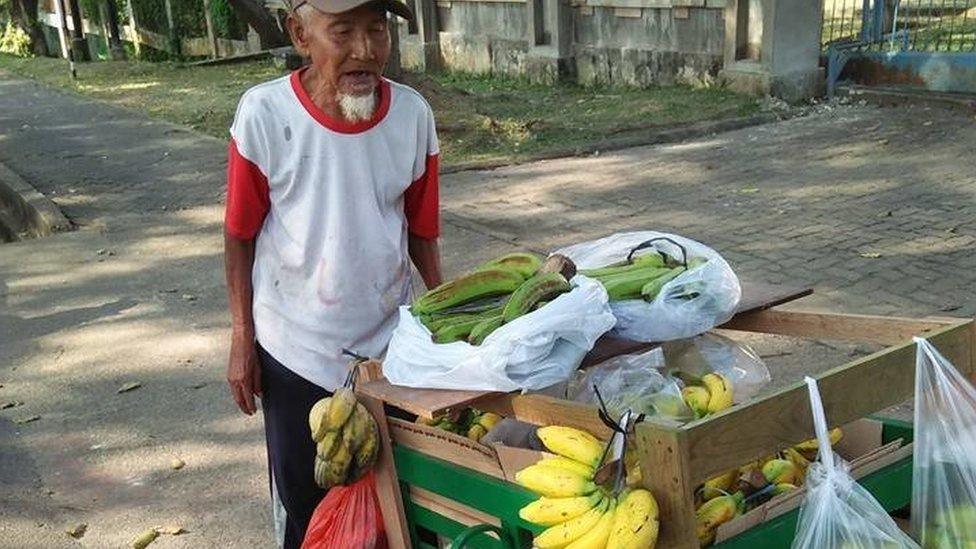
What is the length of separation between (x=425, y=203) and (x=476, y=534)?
1.01m

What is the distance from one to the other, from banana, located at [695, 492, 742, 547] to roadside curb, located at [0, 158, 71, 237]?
7.56m

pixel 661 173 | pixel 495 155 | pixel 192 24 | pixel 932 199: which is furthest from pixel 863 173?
pixel 192 24

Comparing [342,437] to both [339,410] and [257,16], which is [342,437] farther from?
[257,16]

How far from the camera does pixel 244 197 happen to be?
243 centimetres

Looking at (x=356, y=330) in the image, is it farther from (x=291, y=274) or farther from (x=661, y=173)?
(x=661, y=173)

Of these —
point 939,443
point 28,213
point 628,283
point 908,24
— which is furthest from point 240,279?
point 908,24

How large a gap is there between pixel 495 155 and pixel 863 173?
350cm

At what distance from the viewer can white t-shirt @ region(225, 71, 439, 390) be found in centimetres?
240

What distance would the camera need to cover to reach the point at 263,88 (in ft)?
7.97

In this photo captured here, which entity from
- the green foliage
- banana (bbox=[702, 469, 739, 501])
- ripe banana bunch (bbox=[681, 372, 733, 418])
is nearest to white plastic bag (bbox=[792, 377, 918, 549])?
banana (bbox=[702, 469, 739, 501])

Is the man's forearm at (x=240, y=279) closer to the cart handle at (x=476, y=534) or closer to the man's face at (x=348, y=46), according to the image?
the man's face at (x=348, y=46)

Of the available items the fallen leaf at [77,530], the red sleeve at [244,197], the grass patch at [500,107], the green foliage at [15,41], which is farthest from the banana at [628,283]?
the green foliage at [15,41]

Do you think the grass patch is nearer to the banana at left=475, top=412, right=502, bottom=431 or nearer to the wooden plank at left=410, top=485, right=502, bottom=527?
the banana at left=475, top=412, right=502, bottom=431

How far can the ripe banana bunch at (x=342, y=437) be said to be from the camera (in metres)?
2.05
